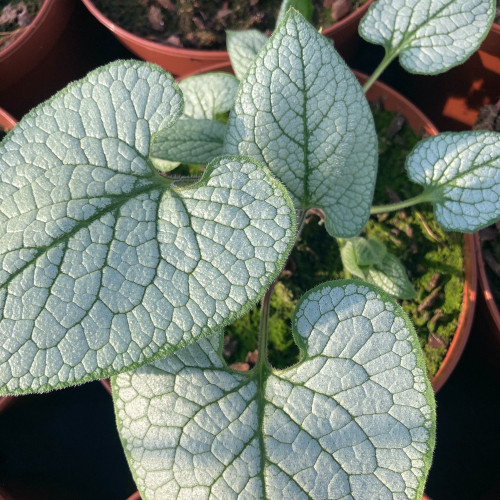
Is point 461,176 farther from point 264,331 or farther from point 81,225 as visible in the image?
point 81,225

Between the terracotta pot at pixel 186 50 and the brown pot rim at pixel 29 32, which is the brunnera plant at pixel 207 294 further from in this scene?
the brown pot rim at pixel 29 32

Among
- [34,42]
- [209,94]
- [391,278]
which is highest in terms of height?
[34,42]

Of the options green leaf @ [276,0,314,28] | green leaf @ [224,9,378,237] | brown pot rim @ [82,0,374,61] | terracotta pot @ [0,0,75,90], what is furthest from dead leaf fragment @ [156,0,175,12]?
green leaf @ [224,9,378,237]

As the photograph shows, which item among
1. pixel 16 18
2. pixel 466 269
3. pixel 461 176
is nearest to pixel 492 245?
pixel 466 269

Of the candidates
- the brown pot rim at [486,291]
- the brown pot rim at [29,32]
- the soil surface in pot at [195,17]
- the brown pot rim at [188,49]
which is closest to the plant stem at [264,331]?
the brown pot rim at [486,291]

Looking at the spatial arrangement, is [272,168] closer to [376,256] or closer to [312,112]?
[312,112]
